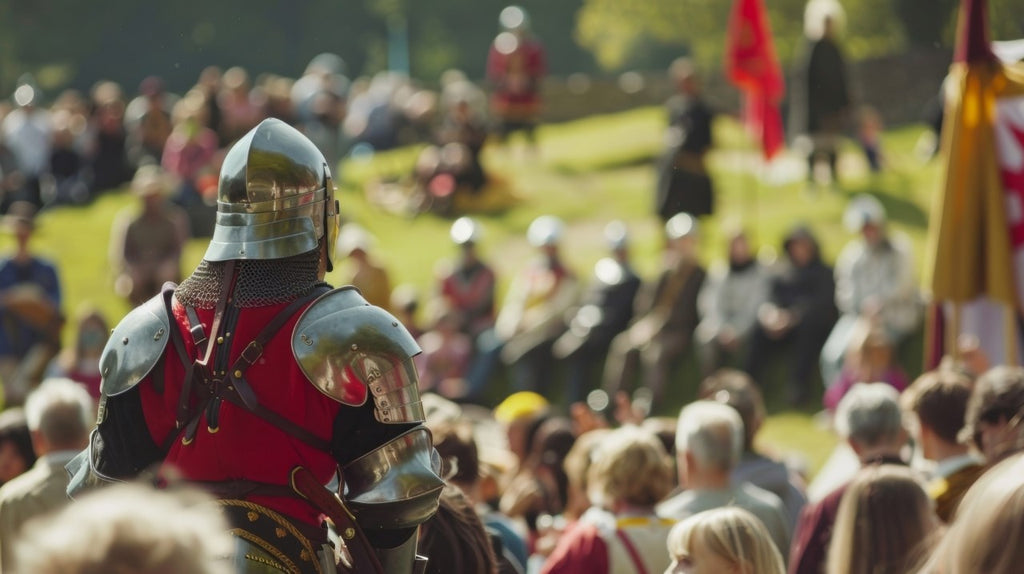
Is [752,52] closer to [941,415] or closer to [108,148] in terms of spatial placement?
[108,148]

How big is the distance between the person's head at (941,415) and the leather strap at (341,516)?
220cm

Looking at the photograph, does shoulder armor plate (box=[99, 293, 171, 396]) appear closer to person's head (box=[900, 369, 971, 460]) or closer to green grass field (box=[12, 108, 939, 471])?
person's head (box=[900, 369, 971, 460])

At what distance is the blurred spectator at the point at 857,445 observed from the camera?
16.7 feet

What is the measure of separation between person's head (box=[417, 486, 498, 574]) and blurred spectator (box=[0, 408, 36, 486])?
210 centimetres

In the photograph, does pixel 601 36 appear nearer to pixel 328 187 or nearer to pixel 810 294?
pixel 810 294

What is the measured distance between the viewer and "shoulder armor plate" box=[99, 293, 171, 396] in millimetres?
3912

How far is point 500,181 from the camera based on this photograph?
19.6m

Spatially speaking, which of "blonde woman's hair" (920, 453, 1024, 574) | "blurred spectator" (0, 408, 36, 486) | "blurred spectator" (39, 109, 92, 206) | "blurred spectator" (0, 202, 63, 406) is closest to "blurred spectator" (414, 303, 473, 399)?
"blurred spectator" (0, 202, 63, 406)

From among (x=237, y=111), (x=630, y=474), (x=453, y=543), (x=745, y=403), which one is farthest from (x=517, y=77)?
(x=453, y=543)

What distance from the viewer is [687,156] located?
15477 millimetres

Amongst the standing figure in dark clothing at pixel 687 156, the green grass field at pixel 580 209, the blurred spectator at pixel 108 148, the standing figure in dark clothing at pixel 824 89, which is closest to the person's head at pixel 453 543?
the green grass field at pixel 580 209

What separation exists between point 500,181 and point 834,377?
340 inches

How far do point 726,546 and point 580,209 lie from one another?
622 inches

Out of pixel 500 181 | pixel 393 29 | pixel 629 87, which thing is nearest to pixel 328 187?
pixel 500 181
